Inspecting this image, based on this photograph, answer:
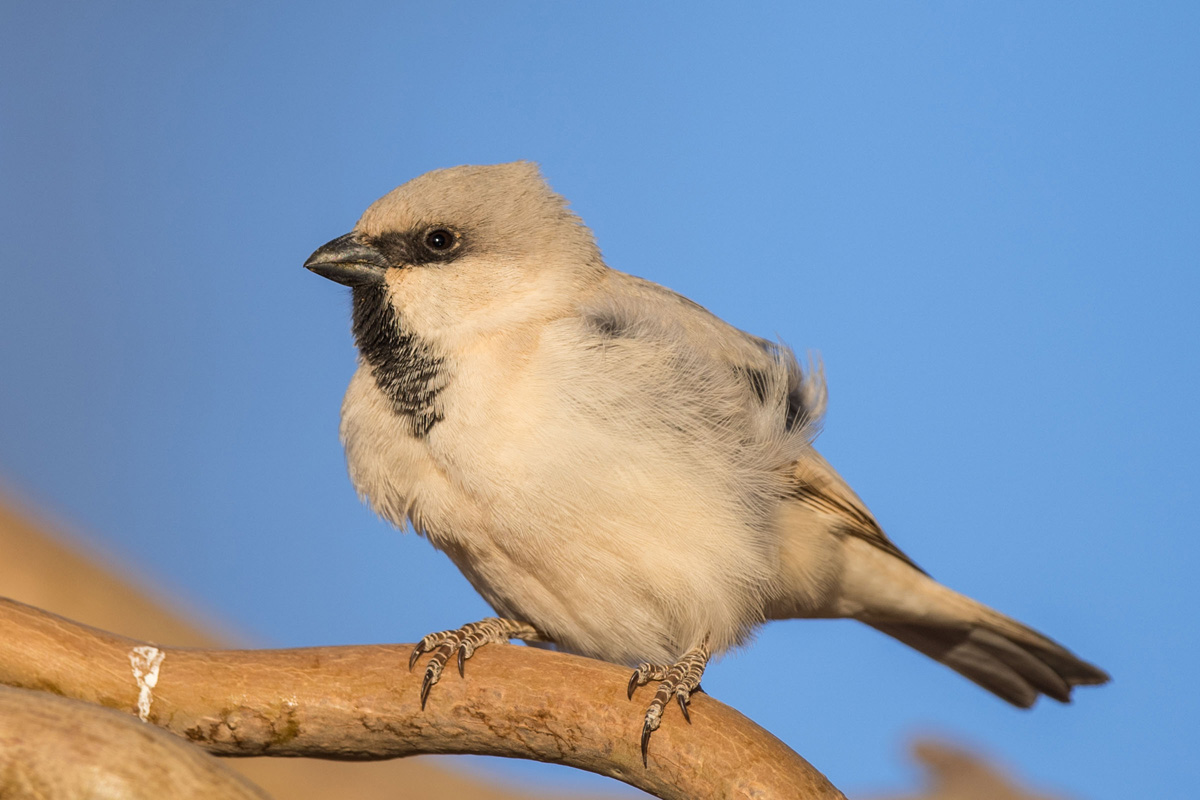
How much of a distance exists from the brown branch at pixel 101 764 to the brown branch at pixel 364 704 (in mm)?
595

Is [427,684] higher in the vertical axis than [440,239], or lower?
lower

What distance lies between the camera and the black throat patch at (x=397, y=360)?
2756mm

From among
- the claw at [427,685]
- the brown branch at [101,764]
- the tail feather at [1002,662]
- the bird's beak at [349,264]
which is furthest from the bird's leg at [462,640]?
the tail feather at [1002,662]

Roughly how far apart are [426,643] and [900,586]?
5.53 ft

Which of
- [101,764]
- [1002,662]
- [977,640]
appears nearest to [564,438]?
[101,764]

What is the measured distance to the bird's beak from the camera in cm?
287

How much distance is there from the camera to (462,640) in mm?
2721

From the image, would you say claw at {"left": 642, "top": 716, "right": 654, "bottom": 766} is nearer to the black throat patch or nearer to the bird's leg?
the bird's leg

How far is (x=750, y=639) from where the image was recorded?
310cm

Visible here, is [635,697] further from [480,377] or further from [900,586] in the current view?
[900,586]

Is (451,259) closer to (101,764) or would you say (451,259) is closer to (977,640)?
(101,764)

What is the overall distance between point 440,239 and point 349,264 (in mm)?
255

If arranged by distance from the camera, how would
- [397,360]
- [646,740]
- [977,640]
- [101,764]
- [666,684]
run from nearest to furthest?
[101,764] → [646,740] → [666,684] → [397,360] → [977,640]

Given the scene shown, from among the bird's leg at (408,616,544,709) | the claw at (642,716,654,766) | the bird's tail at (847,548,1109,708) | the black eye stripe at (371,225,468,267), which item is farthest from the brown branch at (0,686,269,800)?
the bird's tail at (847,548,1109,708)
